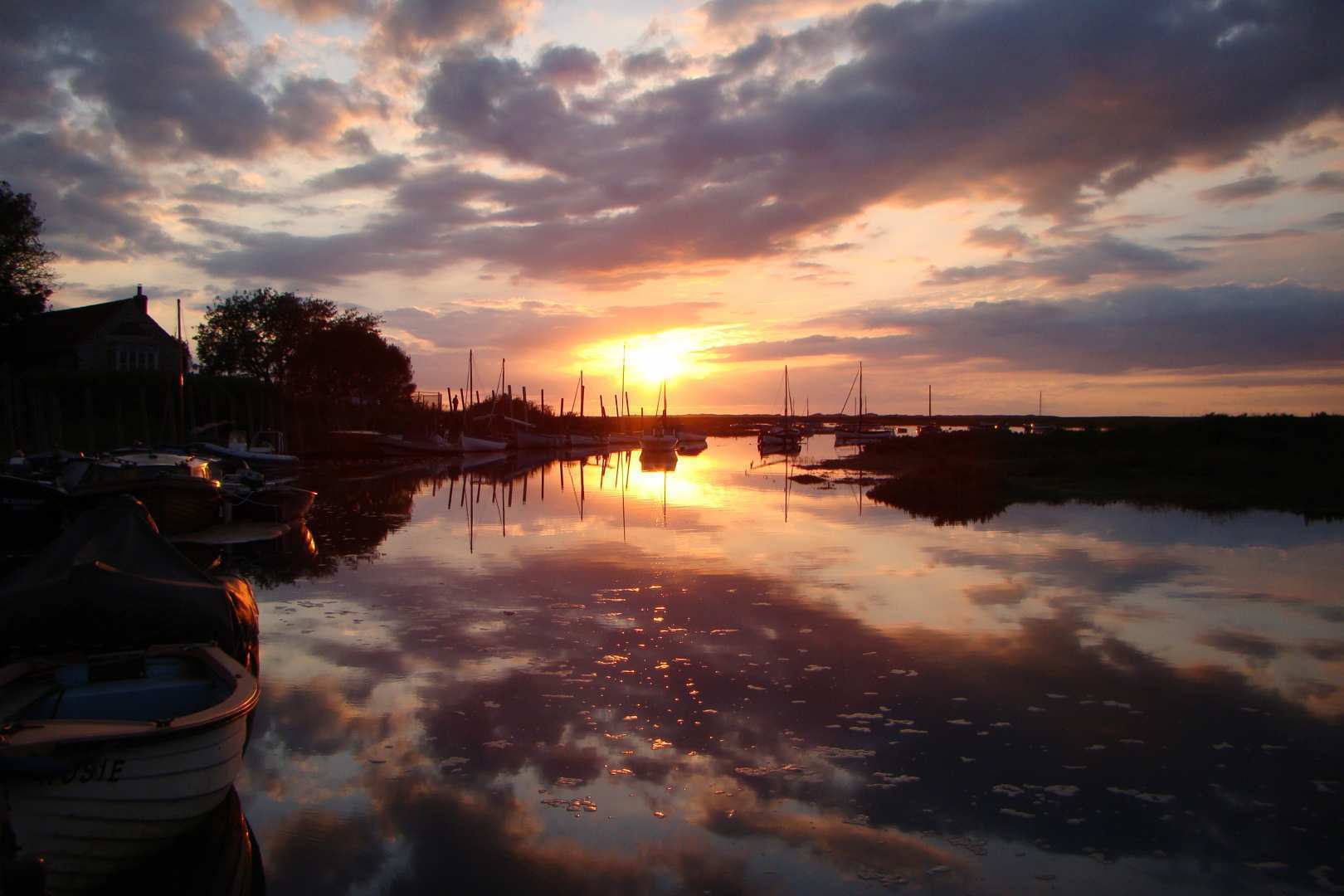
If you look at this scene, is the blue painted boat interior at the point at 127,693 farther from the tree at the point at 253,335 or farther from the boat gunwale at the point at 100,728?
the tree at the point at 253,335

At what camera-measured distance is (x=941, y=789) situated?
8.09 m

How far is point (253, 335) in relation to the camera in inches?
2781

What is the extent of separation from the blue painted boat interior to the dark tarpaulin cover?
110 centimetres

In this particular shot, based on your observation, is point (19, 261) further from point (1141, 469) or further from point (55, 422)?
point (1141, 469)

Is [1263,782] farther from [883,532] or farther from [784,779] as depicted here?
[883,532]

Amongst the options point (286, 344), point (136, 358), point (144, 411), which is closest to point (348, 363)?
point (286, 344)

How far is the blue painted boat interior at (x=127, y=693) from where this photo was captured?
759 centimetres

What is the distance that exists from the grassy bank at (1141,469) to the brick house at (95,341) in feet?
126

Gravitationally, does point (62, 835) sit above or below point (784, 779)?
above

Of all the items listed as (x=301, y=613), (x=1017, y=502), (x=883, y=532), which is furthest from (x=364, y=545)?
(x=1017, y=502)

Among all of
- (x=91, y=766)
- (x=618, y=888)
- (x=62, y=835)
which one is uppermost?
(x=91, y=766)

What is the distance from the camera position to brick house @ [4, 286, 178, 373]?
168 ft

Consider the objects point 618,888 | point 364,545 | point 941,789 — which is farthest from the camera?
point 364,545

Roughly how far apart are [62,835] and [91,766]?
40 cm
